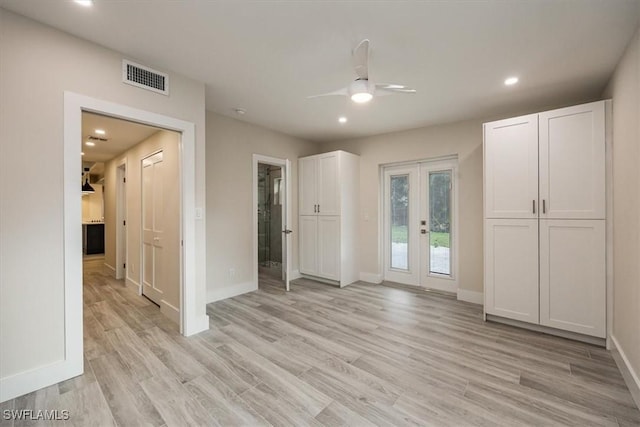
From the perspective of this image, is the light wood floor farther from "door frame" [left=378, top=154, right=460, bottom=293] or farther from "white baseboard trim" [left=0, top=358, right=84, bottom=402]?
"door frame" [left=378, top=154, right=460, bottom=293]

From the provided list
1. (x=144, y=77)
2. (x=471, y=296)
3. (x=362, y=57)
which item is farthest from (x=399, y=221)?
(x=144, y=77)

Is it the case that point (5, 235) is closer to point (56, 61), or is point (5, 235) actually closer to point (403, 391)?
point (56, 61)

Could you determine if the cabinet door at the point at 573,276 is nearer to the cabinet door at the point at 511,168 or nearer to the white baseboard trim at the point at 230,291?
the cabinet door at the point at 511,168

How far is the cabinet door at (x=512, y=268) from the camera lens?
9.84 feet

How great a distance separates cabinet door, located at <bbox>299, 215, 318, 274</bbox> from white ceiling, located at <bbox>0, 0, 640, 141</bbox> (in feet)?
7.83

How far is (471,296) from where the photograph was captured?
13.2 ft

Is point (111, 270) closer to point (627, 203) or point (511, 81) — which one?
point (511, 81)

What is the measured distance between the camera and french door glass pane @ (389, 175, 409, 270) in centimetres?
488

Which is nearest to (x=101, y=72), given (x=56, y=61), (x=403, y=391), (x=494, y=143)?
(x=56, y=61)

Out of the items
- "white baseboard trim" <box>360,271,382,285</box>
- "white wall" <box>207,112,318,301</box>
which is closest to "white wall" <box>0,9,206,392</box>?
"white wall" <box>207,112,318,301</box>

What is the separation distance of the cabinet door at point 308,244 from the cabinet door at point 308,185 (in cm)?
16

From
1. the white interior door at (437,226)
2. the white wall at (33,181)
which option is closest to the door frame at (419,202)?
the white interior door at (437,226)

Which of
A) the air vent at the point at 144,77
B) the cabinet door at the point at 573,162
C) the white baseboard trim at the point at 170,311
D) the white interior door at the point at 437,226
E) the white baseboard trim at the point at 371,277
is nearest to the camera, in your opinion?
the air vent at the point at 144,77

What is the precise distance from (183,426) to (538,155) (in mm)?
3985
